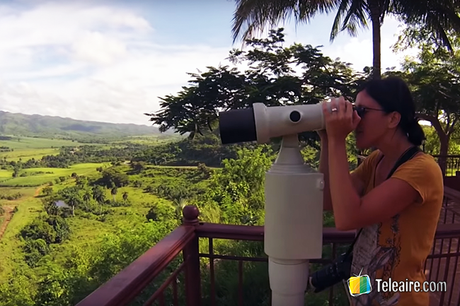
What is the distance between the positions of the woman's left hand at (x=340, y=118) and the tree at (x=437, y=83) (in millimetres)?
6972

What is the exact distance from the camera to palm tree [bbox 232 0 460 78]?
717 cm

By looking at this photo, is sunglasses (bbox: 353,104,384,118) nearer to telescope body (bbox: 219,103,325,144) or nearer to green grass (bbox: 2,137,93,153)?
telescope body (bbox: 219,103,325,144)

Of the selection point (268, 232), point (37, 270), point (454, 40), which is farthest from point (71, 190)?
point (268, 232)

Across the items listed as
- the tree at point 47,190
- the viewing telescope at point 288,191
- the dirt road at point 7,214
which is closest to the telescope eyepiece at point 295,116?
the viewing telescope at point 288,191

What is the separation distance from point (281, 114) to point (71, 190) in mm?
31685

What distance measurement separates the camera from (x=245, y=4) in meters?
7.45

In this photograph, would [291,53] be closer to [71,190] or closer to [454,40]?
[454,40]

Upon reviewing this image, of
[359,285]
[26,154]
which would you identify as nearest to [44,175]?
[26,154]

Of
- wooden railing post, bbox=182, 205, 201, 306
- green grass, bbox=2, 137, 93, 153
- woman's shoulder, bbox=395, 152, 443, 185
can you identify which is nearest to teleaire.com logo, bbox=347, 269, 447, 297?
woman's shoulder, bbox=395, 152, 443, 185

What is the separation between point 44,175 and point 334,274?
132 feet

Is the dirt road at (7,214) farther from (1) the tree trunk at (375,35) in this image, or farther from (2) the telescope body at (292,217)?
(2) the telescope body at (292,217)

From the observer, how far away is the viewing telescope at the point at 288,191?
88 centimetres

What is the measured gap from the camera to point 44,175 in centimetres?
3716

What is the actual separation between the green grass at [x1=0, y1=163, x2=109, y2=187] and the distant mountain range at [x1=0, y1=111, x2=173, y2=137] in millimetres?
20398
